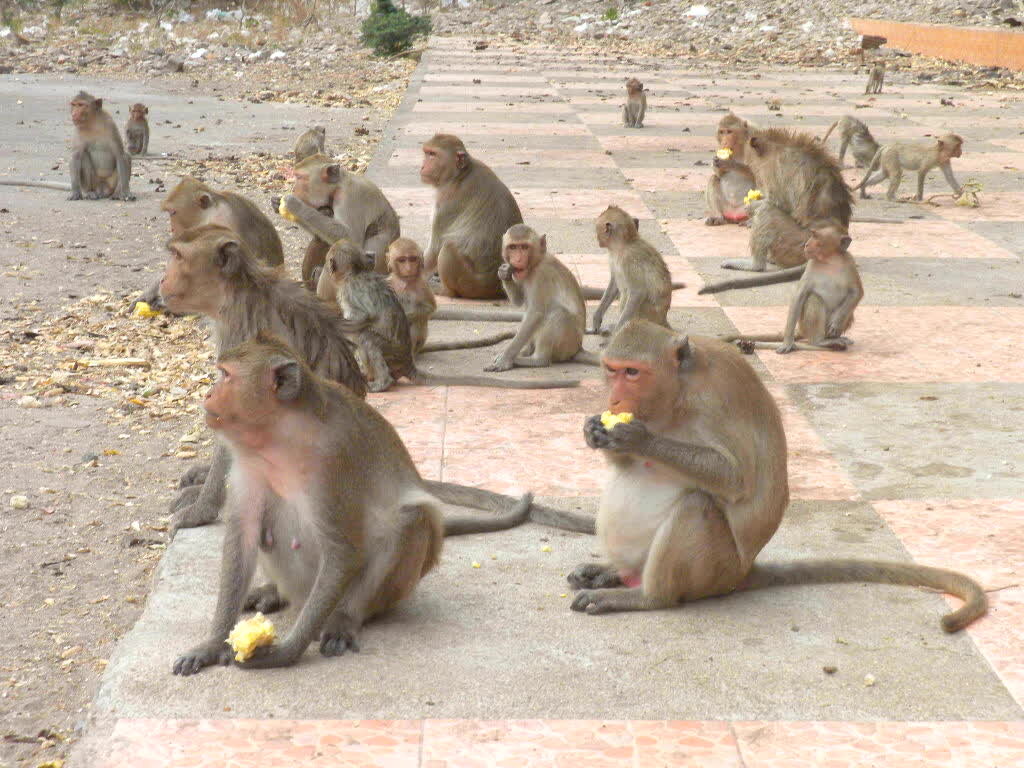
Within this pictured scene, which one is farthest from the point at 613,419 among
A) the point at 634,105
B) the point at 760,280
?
the point at 634,105

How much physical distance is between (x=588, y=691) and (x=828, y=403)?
282 cm

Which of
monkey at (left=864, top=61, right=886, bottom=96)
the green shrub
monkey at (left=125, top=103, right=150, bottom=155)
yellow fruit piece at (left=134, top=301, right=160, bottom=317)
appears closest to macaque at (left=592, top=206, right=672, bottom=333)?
yellow fruit piece at (left=134, top=301, right=160, bottom=317)

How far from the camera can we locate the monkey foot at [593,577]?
150 inches

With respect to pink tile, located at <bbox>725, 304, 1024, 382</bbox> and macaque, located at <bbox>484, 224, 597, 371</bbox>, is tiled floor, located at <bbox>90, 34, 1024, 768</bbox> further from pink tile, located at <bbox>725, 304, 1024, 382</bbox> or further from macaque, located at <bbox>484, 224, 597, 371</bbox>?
macaque, located at <bbox>484, 224, 597, 371</bbox>

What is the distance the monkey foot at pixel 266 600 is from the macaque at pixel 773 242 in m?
5.16

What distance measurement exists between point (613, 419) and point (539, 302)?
3.05m

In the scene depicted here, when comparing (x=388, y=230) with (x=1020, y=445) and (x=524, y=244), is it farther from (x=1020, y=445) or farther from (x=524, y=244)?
(x=1020, y=445)

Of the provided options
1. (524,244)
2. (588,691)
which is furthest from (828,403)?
(588,691)

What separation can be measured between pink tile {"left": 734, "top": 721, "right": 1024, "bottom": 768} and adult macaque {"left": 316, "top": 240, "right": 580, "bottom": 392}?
3.02 m

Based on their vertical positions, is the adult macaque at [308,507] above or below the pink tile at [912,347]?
above

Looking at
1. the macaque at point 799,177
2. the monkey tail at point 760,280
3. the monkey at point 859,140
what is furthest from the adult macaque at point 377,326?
the monkey at point 859,140

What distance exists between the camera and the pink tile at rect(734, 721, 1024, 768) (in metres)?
2.96

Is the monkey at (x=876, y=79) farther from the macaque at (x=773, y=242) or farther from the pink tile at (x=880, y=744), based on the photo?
the pink tile at (x=880, y=744)

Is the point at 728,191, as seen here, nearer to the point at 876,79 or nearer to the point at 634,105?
the point at 634,105
